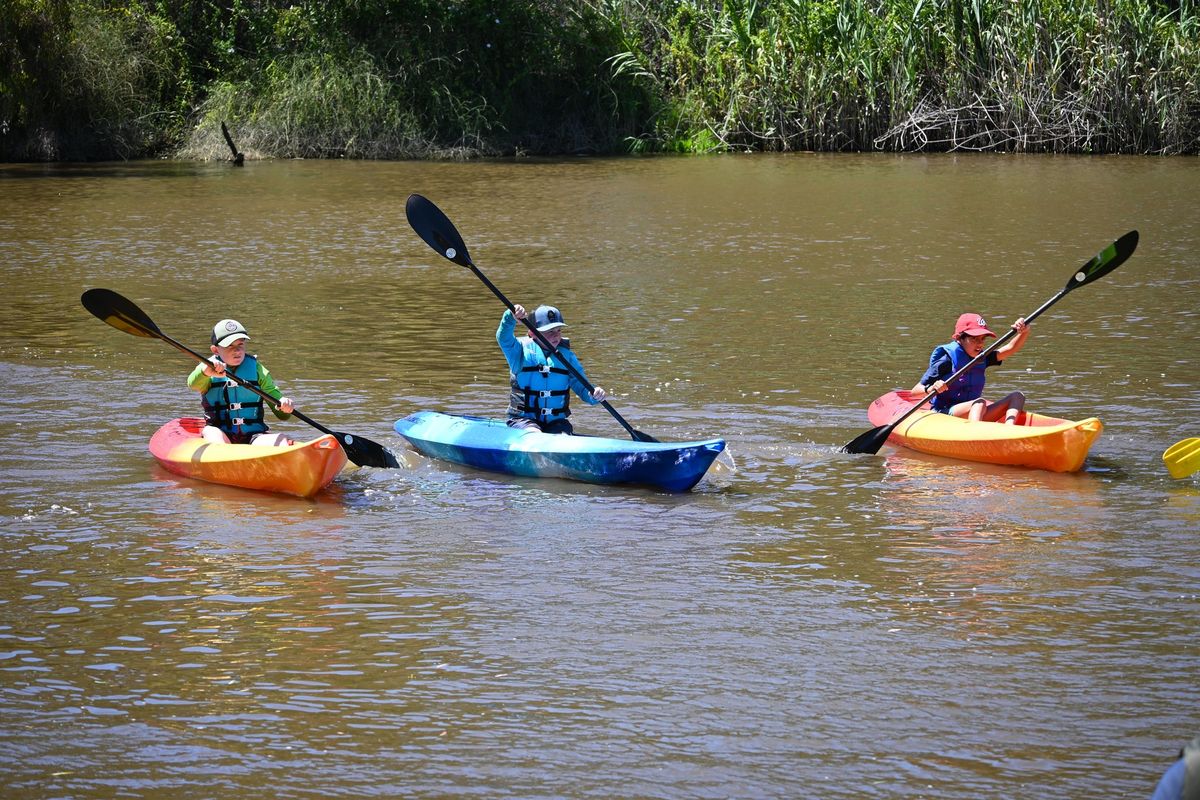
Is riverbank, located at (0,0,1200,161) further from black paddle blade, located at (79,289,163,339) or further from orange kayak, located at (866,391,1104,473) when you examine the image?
black paddle blade, located at (79,289,163,339)

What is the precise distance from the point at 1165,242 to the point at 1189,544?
366 inches

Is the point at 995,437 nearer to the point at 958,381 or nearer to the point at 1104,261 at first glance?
the point at 958,381

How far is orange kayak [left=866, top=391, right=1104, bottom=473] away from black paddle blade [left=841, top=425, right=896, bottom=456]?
205 mm

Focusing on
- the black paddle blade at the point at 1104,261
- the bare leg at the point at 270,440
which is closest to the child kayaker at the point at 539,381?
the bare leg at the point at 270,440

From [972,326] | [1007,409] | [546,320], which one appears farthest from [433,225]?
[1007,409]

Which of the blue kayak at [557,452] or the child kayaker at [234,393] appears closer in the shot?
the blue kayak at [557,452]

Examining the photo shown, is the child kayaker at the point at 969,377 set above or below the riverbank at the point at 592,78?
below

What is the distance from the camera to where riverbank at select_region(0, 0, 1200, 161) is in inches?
886

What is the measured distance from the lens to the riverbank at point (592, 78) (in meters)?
22.5

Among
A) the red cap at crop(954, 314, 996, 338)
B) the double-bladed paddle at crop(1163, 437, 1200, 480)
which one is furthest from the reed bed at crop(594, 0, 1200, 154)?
the double-bladed paddle at crop(1163, 437, 1200, 480)

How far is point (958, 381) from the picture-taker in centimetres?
800

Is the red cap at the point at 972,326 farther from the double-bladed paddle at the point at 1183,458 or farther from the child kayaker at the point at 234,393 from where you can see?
the child kayaker at the point at 234,393

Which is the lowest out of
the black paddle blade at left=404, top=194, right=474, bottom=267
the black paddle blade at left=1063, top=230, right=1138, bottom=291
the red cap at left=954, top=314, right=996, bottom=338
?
the red cap at left=954, top=314, right=996, bottom=338

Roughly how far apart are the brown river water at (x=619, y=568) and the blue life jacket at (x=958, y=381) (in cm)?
45
